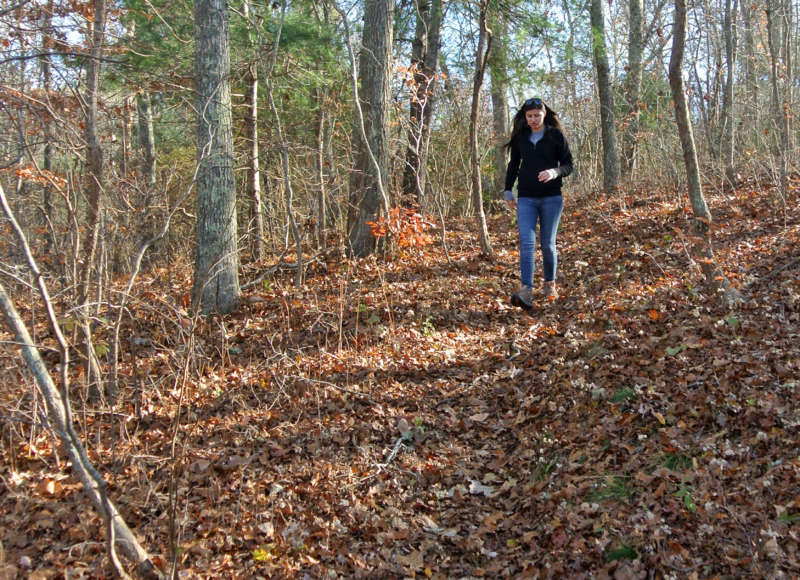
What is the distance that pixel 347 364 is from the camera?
16.7 feet

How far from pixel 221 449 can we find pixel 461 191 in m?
10.8

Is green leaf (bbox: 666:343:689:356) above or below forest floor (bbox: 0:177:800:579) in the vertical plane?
above

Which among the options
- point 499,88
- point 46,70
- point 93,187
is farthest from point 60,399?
point 499,88

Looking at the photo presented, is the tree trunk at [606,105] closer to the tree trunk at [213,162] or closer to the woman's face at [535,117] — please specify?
the woman's face at [535,117]

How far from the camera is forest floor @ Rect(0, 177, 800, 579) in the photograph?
121 inches

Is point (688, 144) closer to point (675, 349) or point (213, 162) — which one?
point (675, 349)

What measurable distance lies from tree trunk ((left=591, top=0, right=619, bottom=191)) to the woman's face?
5379 mm

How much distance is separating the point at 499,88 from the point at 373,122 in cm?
460

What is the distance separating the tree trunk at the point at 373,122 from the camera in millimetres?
7473

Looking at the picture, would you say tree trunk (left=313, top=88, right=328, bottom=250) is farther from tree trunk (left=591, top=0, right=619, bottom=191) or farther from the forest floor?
tree trunk (left=591, top=0, right=619, bottom=191)

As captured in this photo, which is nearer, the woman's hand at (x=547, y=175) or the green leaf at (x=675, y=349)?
the green leaf at (x=675, y=349)

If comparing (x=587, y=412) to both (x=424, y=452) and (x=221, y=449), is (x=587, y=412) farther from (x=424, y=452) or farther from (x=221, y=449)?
(x=221, y=449)

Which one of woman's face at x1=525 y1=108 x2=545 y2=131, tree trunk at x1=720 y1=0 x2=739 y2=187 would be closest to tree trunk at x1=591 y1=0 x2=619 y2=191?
tree trunk at x1=720 y1=0 x2=739 y2=187

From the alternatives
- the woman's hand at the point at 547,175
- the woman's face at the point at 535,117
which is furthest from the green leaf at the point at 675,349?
the woman's face at the point at 535,117
